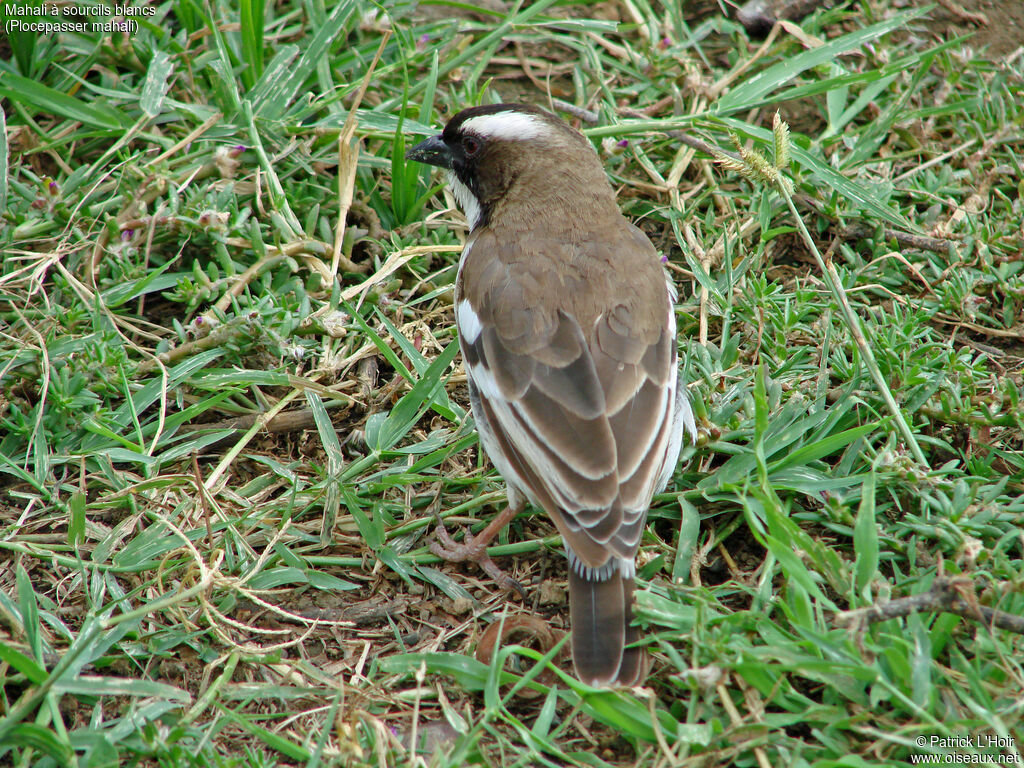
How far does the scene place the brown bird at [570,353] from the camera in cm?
363

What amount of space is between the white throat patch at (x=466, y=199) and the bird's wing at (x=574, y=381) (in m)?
0.66

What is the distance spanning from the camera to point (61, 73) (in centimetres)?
566

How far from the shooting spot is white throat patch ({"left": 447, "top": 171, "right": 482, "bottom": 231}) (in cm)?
524

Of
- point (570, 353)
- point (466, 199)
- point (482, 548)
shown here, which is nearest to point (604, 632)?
point (482, 548)

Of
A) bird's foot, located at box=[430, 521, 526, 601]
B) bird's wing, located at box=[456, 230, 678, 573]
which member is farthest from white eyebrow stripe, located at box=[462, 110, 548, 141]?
bird's foot, located at box=[430, 521, 526, 601]

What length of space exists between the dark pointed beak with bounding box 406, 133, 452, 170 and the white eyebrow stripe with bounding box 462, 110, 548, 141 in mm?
220

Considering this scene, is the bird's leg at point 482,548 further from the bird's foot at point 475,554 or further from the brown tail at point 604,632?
the brown tail at point 604,632

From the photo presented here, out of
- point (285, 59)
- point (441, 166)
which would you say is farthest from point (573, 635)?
point (285, 59)

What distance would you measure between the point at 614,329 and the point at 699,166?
6.67ft

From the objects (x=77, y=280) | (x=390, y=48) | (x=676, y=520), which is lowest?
(x=676, y=520)

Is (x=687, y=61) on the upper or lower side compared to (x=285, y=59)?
lower

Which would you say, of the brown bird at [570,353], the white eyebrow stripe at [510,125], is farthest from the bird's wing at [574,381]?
the white eyebrow stripe at [510,125]

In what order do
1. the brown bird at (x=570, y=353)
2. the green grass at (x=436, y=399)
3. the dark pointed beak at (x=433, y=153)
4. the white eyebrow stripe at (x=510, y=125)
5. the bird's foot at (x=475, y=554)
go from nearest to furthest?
the green grass at (x=436, y=399) < the brown bird at (x=570, y=353) < the bird's foot at (x=475, y=554) < the white eyebrow stripe at (x=510, y=125) < the dark pointed beak at (x=433, y=153)

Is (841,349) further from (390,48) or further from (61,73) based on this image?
(61,73)
